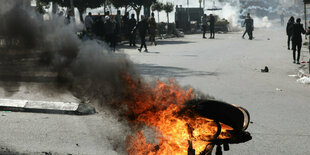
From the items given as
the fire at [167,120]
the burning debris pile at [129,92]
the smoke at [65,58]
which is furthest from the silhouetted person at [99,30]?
the fire at [167,120]

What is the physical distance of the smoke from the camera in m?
5.55

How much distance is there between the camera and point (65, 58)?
6070mm

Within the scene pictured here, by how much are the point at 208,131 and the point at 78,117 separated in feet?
14.0

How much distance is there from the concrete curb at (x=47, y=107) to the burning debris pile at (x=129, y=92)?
1.70 meters

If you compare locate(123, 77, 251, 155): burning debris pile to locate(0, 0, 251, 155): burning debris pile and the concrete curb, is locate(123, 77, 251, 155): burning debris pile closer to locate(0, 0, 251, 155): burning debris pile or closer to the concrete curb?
locate(0, 0, 251, 155): burning debris pile

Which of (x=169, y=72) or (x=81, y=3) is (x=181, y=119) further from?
(x=81, y=3)

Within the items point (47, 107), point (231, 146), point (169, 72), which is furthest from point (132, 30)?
point (231, 146)

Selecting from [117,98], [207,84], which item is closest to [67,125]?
[117,98]

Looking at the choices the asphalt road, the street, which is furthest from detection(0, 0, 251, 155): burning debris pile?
the asphalt road

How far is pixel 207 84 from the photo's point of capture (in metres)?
12.3

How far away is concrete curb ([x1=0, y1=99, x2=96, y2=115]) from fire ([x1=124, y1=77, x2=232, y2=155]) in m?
3.31

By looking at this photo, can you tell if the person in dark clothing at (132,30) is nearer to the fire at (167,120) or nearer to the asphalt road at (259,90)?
the asphalt road at (259,90)

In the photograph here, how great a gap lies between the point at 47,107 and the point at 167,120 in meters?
4.67

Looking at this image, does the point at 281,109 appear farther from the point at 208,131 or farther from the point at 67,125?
the point at 208,131
